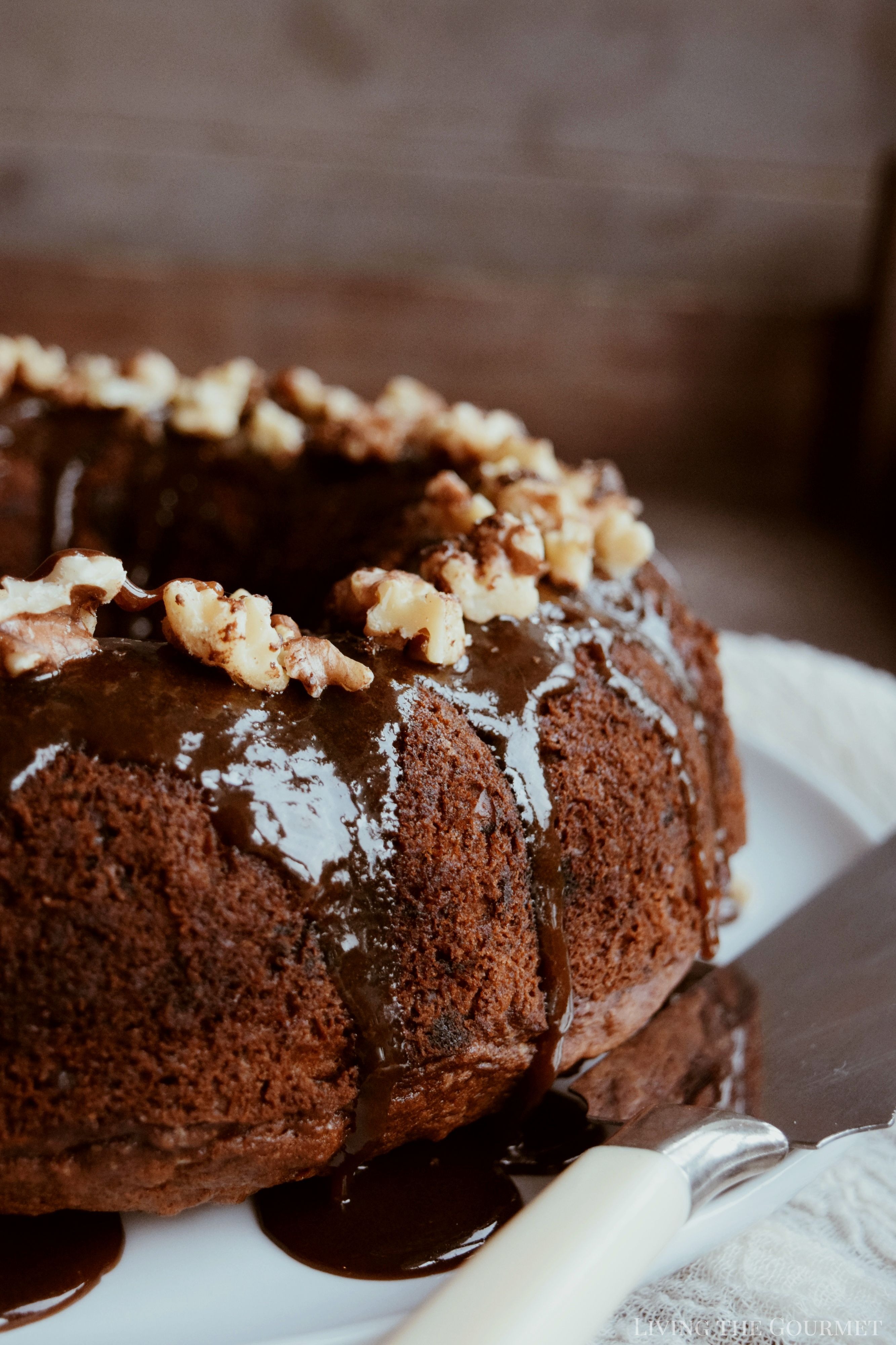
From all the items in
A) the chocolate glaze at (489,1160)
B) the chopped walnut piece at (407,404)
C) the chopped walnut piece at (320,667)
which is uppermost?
the chopped walnut piece at (407,404)

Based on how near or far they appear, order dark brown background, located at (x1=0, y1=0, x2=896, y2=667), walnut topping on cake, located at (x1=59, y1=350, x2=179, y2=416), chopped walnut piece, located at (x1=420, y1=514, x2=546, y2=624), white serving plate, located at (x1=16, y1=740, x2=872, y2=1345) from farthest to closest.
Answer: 1. dark brown background, located at (x1=0, y1=0, x2=896, y2=667)
2. walnut topping on cake, located at (x1=59, y1=350, x2=179, y2=416)
3. chopped walnut piece, located at (x1=420, y1=514, x2=546, y2=624)
4. white serving plate, located at (x1=16, y1=740, x2=872, y2=1345)

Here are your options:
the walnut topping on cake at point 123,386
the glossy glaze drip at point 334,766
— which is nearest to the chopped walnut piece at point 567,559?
the glossy glaze drip at point 334,766

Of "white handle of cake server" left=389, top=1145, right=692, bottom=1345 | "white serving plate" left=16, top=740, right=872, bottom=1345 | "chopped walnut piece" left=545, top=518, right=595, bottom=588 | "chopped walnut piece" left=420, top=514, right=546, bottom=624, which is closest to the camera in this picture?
"white handle of cake server" left=389, top=1145, right=692, bottom=1345

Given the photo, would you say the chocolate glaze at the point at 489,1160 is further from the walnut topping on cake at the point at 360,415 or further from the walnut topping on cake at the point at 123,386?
the walnut topping on cake at the point at 123,386

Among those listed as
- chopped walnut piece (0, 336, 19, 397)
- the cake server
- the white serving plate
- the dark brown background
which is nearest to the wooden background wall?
the dark brown background

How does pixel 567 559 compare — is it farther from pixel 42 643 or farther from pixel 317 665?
pixel 42 643

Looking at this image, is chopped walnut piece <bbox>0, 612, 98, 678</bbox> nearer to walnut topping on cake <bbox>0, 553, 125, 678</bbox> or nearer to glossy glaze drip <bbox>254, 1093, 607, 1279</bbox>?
walnut topping on cake <bbox>0, 553, 125, 678</bbox>
